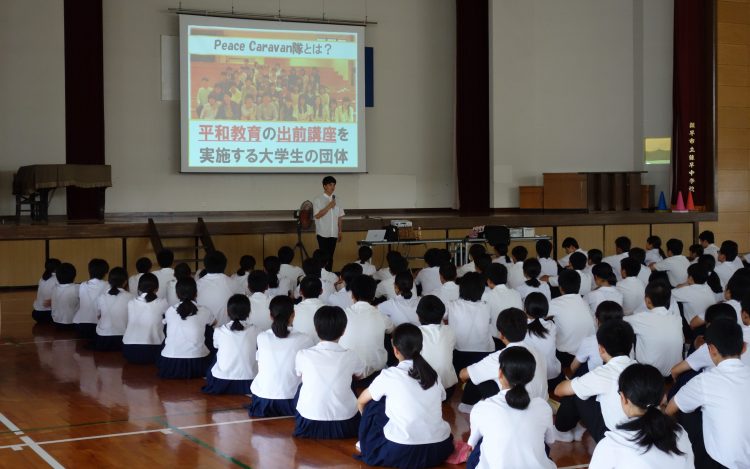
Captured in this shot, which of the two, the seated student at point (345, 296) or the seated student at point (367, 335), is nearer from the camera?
the seated student at point (367, 335)

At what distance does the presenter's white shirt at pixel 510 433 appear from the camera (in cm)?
361

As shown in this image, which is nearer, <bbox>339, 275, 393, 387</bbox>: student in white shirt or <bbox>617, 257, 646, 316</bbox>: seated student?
<bbox>339, 275, 393, 387</bbox>: student in white shirt

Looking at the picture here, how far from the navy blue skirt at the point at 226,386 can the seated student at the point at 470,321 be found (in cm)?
139

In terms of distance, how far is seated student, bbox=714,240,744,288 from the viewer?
8.23m

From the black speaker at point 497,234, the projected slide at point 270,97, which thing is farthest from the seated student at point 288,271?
the projected slide at point 270,97

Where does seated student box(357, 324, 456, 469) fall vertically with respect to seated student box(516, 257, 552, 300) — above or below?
below

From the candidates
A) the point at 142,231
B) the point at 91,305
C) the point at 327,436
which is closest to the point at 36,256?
the point at 142,231

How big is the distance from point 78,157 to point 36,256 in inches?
96.8

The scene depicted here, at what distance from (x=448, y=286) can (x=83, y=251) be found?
19.5 feet

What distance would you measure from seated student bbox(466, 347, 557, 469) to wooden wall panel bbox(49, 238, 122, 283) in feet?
27.9

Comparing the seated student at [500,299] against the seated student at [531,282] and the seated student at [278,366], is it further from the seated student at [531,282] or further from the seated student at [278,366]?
the seated student at [278,366]

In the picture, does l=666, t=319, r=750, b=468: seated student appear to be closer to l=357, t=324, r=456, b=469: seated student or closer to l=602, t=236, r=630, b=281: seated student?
l=357, t=324, r=456, b=469: seated student

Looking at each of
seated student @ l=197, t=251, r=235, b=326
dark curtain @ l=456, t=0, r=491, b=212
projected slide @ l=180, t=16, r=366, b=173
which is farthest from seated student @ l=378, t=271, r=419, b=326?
dark curtain @ l=456, t=0, r=491, b=212

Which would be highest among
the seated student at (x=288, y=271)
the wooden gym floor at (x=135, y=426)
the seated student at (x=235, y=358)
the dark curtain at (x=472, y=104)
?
the dark curtain at (x=472, y=104)
